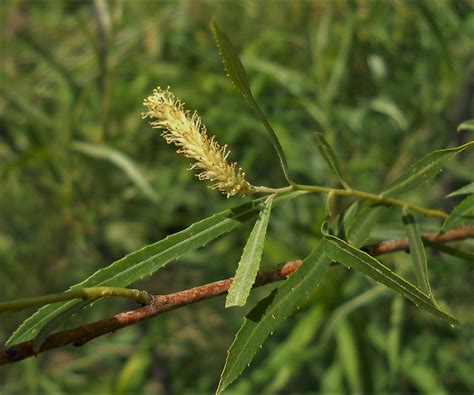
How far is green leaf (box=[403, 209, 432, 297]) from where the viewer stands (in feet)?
Result: 2.30

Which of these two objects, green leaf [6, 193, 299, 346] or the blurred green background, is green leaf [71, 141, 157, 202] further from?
green leaf [6, 193, 299, 346]

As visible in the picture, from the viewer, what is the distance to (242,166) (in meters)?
1.78

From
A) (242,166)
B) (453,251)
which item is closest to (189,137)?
(453,251)

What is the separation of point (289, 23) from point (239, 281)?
150 cm

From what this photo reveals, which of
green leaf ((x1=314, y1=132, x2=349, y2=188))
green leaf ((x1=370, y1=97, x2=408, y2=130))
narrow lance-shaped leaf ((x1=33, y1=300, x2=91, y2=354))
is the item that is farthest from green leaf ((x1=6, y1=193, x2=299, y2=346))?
green leaf ((x1=370, y1=97, x2=408, y2=130))

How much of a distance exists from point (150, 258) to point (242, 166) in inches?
43.8

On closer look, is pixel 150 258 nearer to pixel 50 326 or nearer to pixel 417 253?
pixel 50 326

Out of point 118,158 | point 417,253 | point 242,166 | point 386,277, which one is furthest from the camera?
point 242,166

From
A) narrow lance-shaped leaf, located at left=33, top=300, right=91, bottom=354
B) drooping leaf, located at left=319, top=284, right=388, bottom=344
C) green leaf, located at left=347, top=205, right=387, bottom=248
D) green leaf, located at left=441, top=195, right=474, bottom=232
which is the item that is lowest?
drooping leaf, located at left=319, top=284, right=388, bottom=344

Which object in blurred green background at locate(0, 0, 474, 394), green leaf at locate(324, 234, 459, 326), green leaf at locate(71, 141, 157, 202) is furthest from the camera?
blurred green background at locate(0, 0, 474, 394)

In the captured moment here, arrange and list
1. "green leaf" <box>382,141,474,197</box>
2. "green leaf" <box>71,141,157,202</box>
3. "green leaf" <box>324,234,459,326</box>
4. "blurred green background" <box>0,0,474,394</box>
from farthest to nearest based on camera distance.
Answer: "blurred green background" <box>0,0,474,394</box> → "green leaf" <box>71,141,157,202</box> → "green leaf" <box>382,141,474,197</box> → "green leaf" <box>324,234,459,326</box>

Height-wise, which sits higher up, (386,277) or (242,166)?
(386,277)

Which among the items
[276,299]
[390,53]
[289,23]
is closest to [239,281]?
[276,299]

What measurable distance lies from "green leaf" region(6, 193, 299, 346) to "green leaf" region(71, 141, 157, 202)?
0.75 m
